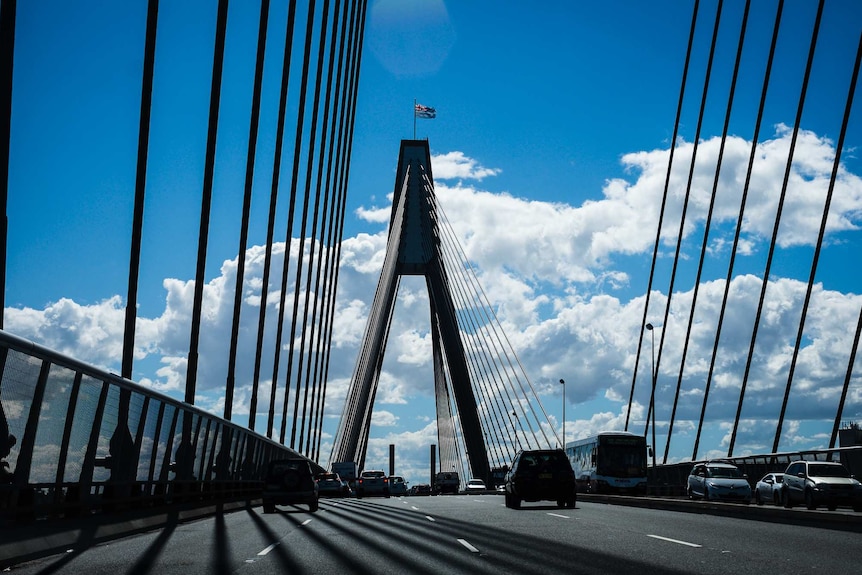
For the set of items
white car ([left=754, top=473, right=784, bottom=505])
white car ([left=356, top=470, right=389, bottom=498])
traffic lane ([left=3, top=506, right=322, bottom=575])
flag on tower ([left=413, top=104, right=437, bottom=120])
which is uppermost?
flag on tower ([left=413, top=104, right=437, bottom=120])

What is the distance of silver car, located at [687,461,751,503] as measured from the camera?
32469mm

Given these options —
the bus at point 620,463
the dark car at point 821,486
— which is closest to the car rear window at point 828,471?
the dark car at point 821,486

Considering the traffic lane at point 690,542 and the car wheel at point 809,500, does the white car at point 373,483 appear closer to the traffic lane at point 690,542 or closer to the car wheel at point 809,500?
the car wheel at point 809,500

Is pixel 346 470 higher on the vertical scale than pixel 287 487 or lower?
lower

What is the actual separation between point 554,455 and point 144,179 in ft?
45.6

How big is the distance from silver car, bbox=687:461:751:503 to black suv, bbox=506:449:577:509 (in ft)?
25.0

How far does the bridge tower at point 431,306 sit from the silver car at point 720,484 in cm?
3015

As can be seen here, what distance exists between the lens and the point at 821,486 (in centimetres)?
2475

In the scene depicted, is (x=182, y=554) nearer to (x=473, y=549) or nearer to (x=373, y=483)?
(x=473, y=549)

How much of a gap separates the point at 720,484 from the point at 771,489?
4.17 metres

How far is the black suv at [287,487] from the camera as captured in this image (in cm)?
2628

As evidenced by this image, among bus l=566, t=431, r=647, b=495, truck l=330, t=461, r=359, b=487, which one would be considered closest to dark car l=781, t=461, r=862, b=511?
bus l=566, t=431, r=647, b=495

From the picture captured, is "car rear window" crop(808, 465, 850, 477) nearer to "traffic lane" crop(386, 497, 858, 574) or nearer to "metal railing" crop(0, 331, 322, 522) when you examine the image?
"traffic lane" crop(386, 497, 858, 574)

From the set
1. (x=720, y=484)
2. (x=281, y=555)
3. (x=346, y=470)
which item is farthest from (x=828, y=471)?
(x=346, y=470)
